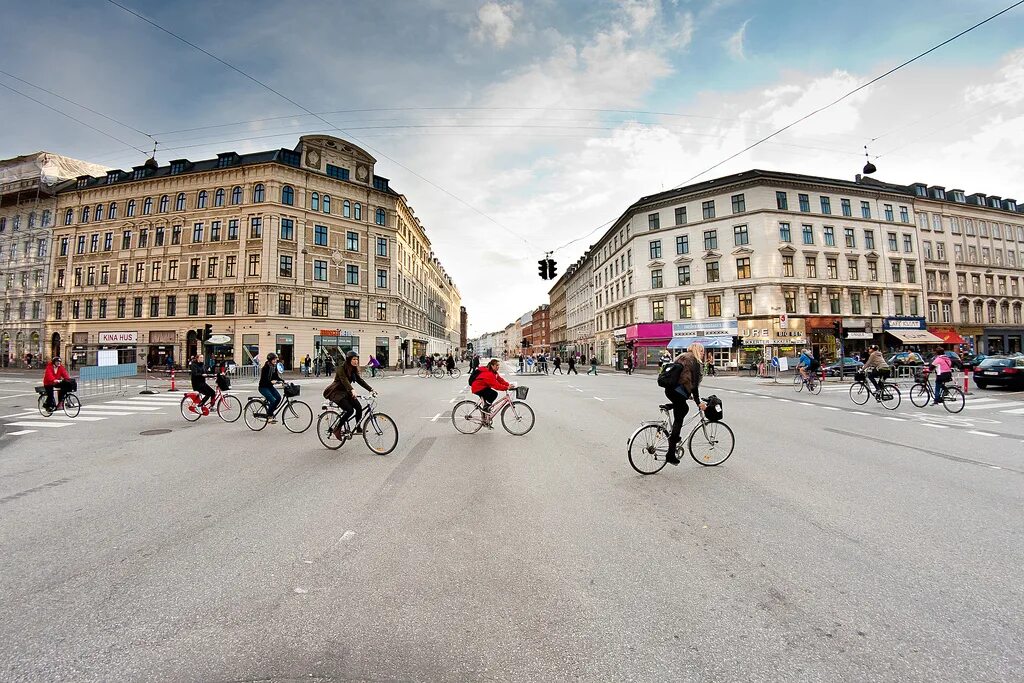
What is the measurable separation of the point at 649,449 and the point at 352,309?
131 feet

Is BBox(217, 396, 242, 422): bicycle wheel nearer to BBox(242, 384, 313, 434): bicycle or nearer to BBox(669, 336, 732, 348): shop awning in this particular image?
BBox(242, 384, 313, 434): bicycle

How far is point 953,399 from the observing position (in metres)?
13.1

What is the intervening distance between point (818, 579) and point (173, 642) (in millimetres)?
4328

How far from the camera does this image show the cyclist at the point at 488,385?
9281mm

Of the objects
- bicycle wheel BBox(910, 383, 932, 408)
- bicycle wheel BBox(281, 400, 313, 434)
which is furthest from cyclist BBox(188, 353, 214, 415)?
bicycle wheel BBox(910, 383, 932, 408)

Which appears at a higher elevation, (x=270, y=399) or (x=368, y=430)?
(x=270, y=399)

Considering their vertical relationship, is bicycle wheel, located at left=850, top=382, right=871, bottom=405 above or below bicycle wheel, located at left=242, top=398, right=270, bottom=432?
below

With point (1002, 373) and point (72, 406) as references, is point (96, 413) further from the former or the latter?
point (1002, 373)

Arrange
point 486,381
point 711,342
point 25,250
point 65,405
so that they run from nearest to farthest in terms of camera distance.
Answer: point 486,381, point 65,405, point 711,342, point 25,250

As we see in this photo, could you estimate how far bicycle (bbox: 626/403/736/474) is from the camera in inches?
253

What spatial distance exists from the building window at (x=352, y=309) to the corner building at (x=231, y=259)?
104 mm

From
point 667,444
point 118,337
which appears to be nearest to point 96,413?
point 667,444

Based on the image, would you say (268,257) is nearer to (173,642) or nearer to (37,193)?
(37,193)

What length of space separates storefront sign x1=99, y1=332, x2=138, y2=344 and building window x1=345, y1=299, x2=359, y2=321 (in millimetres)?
18718
